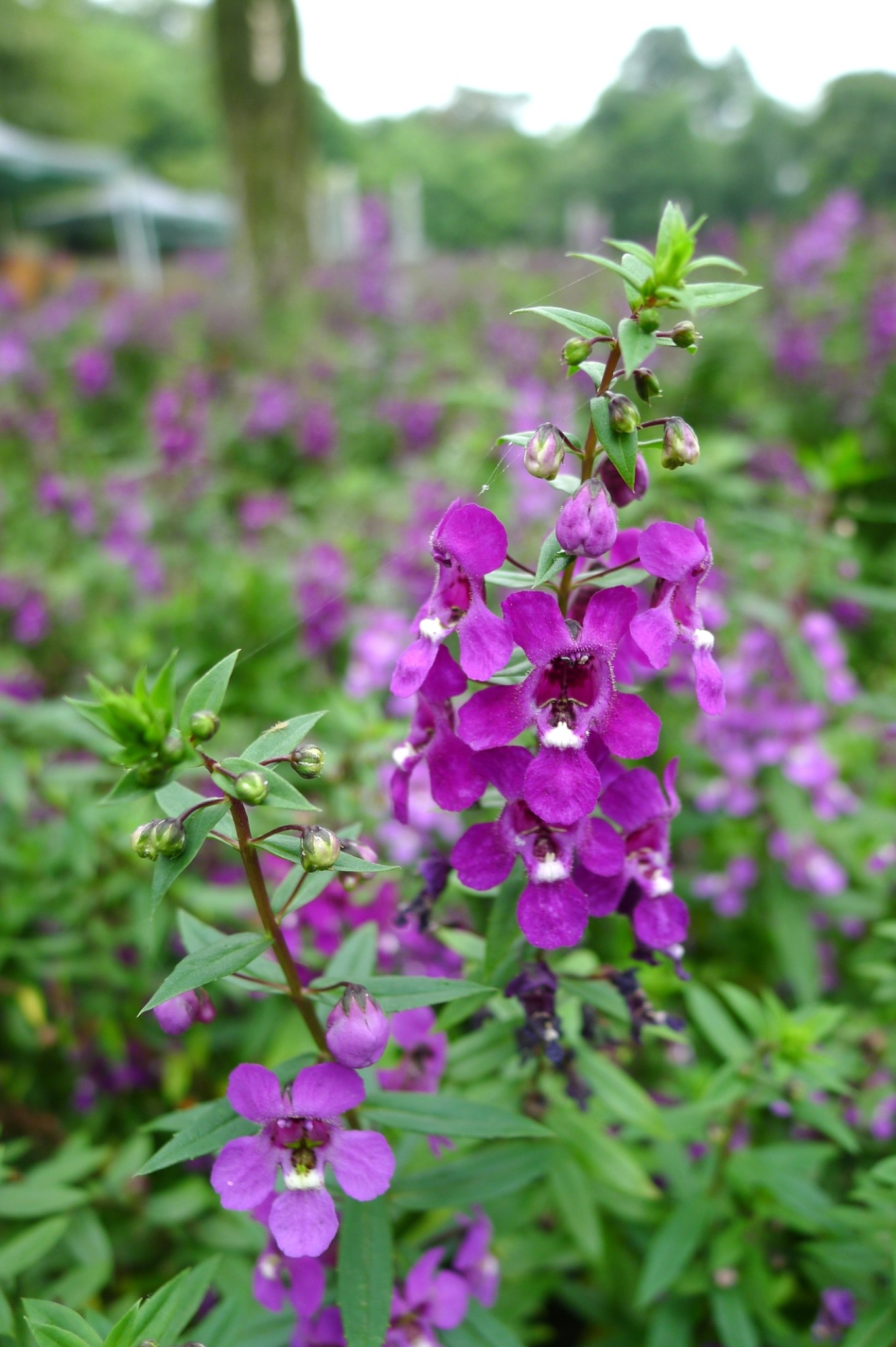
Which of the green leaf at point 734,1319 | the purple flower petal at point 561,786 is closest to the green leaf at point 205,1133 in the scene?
the purple flower petal at point 561,786

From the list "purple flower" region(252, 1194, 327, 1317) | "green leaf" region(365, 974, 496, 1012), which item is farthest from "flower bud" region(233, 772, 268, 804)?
"purple flower" region(252, 1194, 327, 1317)

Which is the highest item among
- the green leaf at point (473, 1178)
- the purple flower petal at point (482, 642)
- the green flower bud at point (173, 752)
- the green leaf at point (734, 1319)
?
the purple flower petal at point (482, 642)

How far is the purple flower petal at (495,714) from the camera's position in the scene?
47.8 inches

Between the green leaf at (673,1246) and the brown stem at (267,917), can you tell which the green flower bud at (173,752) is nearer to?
the brown stem at (267,917)

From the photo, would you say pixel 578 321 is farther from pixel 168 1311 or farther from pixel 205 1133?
pixel 168 1311

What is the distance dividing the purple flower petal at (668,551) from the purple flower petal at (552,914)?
1.42 ft

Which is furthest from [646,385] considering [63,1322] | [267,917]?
[63,1322]

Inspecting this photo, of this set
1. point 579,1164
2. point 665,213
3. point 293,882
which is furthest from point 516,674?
point 579,1164

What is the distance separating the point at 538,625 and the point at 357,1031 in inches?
21.8

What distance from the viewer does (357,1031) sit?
3.80 feet

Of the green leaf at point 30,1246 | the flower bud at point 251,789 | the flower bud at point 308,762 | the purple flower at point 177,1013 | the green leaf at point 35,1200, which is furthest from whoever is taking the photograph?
the green leaf at point 35,1200

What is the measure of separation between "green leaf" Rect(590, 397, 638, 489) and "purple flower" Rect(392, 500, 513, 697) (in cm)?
17

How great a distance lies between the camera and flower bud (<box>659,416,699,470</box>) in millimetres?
1146

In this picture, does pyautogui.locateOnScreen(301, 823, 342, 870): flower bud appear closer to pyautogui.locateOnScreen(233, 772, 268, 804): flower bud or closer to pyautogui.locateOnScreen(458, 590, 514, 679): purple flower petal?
pyautogui.locateOnScreen(233, 772, 268, 804): flower bud
